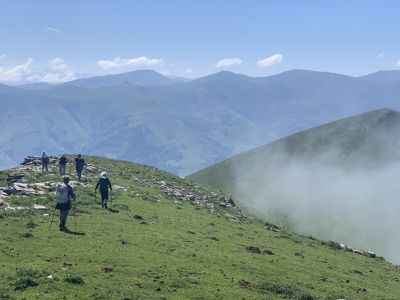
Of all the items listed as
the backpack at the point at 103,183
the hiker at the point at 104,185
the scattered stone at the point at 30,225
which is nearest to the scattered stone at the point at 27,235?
the scattered stone at the point at 30,225

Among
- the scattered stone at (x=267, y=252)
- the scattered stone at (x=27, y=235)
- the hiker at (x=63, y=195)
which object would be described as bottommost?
the scattered stone at (x=267, y=252)

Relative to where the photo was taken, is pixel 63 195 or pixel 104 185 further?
pixel 104 185

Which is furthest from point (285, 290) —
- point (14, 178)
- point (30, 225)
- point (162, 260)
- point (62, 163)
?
point (62, 163)

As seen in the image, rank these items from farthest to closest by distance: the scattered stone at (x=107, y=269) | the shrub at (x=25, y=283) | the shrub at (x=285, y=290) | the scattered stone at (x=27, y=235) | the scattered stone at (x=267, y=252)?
the scattered stone at (x=267, y=252) → the scattered stone at (x=27, y=235) → the shrub at (x=285, y=290) → the scattered stone at (x=107, y=269) → the shrub at (x=25, y=283)

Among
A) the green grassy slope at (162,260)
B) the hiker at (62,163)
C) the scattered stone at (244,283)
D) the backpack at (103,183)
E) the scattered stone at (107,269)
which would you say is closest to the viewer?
the green grassy slope at (162,260)

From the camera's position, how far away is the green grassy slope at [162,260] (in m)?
25.8

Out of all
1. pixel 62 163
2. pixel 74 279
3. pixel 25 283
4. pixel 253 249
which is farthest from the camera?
pixel 62 163

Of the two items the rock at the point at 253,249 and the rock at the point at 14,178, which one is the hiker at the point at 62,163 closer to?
the rock at the point at 14,178

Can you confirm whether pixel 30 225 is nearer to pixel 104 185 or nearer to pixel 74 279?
pixel 104 185

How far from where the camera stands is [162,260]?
32500 mm

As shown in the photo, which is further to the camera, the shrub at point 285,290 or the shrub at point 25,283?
the shrub at point 285,290

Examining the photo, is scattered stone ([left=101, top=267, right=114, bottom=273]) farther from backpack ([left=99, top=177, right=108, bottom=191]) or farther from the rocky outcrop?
the rocky outcrop

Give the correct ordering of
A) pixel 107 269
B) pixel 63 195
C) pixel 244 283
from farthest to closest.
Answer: pixel 63 195
pixel 244 283
pixel 107 269

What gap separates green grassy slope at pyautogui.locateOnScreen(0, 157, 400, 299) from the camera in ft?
84.5
